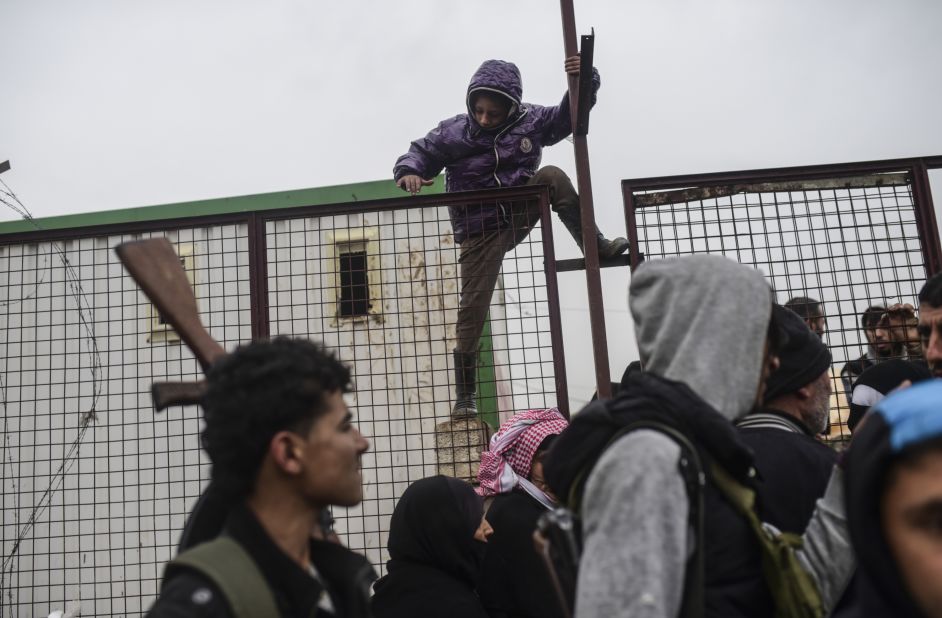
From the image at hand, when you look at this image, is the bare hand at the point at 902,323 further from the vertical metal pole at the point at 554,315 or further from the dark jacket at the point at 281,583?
the dark jacket at the point at 281,583

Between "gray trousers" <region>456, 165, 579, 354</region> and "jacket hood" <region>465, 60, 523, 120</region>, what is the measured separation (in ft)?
1.96

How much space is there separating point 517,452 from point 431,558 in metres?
0.79

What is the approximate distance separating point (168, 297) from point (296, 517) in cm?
80

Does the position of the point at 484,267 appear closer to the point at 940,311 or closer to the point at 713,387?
the point at 940,311

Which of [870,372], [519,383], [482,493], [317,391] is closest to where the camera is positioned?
[317,391]

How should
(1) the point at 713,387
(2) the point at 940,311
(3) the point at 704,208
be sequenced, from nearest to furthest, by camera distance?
(1) the point at 713,387
(2) the point at 940,311
(3) the point at 704,208

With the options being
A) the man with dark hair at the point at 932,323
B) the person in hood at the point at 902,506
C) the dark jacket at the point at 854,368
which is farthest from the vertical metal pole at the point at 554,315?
the person in hood at the point at 902,506

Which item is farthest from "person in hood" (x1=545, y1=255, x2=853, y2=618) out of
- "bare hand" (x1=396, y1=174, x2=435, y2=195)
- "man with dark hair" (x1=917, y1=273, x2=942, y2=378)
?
"bare hand" (x1=396, y1=174, x2=435, y2=195)

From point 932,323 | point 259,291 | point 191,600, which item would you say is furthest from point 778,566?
point 259,291

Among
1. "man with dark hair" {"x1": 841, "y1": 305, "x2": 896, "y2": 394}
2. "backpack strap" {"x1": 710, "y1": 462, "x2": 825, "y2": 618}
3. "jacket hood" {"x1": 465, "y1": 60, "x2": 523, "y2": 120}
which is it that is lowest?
"backpack strap" {"x1": 710, "y1": 462, "x2": 825, "y2": 618}

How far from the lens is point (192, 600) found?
188 cm

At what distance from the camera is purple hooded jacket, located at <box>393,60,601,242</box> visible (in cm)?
593

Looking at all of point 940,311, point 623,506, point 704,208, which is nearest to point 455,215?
point 704,208

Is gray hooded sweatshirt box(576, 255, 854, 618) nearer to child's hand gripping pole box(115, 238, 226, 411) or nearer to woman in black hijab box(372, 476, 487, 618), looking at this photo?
child's hand gripping pole box(115, 238, 226, 411)
